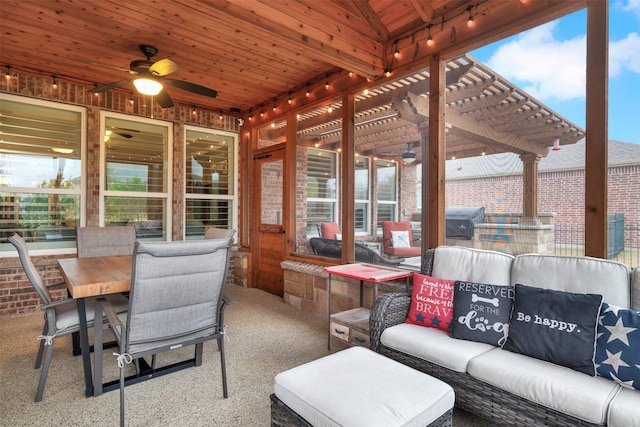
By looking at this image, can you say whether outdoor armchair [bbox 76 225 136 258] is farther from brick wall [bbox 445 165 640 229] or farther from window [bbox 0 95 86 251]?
brick wall [bbox 445 165 640 229]

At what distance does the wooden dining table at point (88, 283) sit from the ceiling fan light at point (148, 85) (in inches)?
67.9

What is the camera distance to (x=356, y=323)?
2.79m

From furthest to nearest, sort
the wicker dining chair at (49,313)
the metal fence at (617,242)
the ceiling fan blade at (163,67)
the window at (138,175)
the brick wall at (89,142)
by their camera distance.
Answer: the window at (138,175) → the brick wall at (89,142) → the ceiling fan blade at (163,67) → the wicker dining chair at (49,313) → the metal fence at (617,242)

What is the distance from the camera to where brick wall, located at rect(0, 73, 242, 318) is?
406cm

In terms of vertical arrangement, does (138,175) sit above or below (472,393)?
above

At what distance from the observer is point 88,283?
6.89ft

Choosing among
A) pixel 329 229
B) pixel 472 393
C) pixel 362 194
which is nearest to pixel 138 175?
pixel 329 229

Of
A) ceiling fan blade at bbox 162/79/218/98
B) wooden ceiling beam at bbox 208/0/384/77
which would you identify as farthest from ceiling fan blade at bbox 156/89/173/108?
wooden ceiling beam at bbox 208/0/384/77

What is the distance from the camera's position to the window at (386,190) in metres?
3.47

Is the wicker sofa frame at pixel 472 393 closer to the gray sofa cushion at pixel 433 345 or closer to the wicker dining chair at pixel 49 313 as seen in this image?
the gray sofa cushion at pixel 433 345

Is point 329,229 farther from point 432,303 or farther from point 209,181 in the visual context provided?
point 209,181

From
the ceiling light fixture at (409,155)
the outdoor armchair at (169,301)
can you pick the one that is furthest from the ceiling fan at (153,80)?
the ceiling light fixture at (409,155)

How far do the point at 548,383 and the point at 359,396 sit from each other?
0.94m

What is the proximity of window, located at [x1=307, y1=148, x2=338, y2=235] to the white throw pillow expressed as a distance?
909mm
